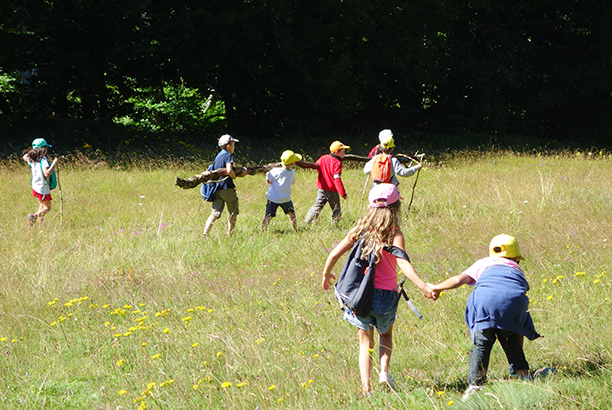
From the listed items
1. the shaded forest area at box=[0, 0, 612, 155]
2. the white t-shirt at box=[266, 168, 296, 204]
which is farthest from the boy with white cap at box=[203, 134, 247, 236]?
the shaded forest area at box=[0, 0, 612, 155]

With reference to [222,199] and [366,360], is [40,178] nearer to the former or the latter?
[222,199]

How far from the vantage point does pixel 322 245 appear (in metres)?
7.39

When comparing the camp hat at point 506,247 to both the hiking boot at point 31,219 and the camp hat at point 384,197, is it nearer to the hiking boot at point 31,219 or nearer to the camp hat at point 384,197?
the camp hat at point 384,197

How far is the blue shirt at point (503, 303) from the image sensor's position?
3346mm

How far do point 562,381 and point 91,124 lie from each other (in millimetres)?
17009

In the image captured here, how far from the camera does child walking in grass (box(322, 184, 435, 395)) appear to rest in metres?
3.53

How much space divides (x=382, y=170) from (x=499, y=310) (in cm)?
410

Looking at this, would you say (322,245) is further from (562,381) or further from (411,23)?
(411,23)

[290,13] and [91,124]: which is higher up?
[290,13]

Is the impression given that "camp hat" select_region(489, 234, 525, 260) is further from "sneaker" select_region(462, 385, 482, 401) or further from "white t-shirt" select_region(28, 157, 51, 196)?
"white t-shirt" select_region(28, 157, 51, 196)

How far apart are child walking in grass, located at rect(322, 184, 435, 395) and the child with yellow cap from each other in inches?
176

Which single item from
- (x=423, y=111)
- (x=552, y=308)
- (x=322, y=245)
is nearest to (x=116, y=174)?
(x=322, y=245)

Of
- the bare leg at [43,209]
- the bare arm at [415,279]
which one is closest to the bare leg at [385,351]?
the bare arm at [415,279]

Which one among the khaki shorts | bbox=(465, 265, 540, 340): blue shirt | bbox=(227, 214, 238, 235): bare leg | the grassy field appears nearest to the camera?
bbox=(465, 265, 540, 340): blue shirt
